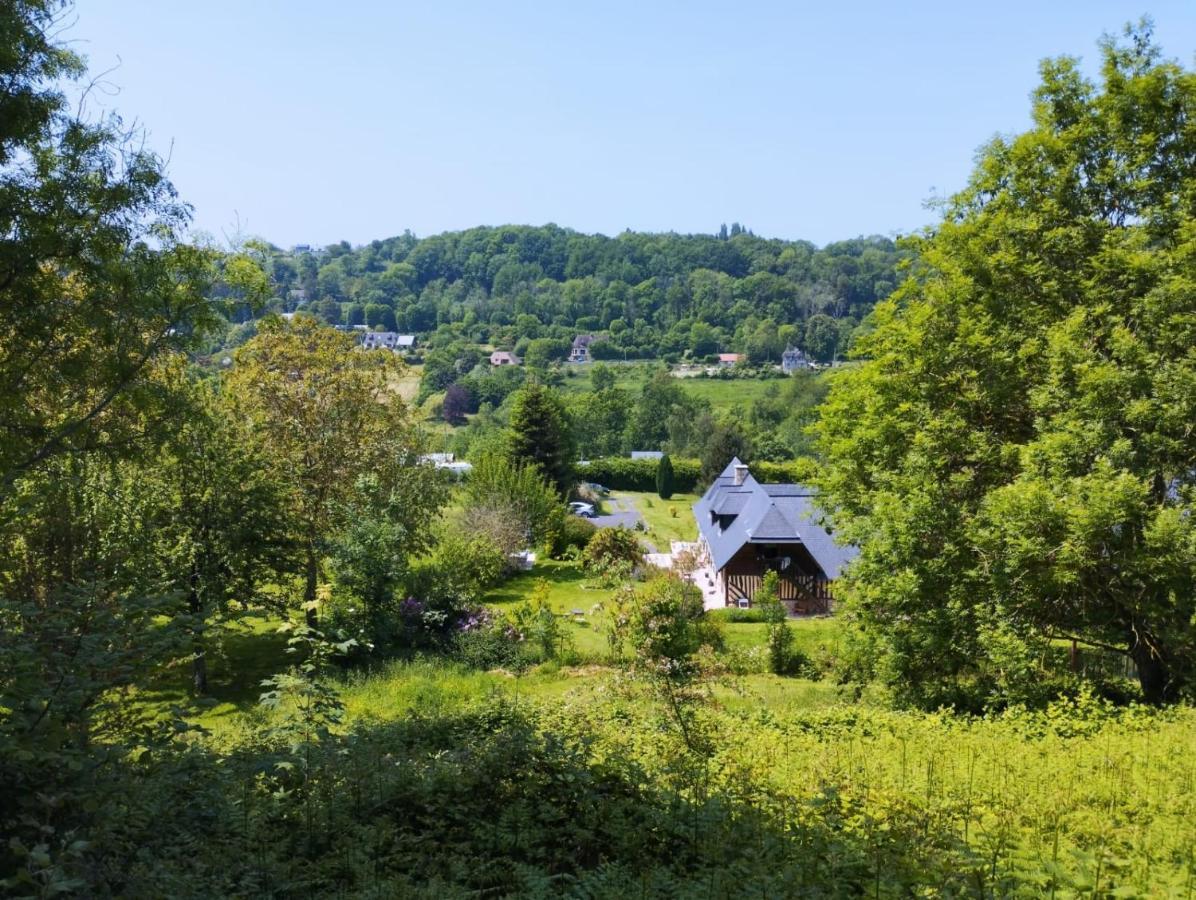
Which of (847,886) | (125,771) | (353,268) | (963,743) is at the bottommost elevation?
(963,743)

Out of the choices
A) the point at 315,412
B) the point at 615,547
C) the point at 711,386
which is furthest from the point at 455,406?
the point at 315,412

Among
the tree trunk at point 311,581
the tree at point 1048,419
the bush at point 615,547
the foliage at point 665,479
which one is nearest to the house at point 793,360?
the foliage at point 665,479

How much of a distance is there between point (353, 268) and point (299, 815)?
17337 cm

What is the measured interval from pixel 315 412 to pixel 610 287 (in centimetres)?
13658

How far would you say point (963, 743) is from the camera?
26.4ft

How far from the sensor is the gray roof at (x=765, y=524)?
26844 millimetres

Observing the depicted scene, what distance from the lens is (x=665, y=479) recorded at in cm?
5819

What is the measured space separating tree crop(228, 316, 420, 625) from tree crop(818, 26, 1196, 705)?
483 inches

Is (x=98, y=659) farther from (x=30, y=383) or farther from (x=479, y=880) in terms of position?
(x=30, y=383)

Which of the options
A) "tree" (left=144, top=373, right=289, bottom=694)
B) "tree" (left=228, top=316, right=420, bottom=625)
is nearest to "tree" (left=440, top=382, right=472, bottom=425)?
"tree" (left=228, top=316, right=420, bottom=625)

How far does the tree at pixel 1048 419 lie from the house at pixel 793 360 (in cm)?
10778

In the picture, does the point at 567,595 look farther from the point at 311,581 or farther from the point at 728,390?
the point at 728,390

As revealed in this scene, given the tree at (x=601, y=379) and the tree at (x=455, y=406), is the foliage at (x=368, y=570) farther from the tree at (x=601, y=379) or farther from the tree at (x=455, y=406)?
the tree at (x=601, y=379)

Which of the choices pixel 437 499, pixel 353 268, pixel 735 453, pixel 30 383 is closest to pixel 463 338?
pixel 353 268
